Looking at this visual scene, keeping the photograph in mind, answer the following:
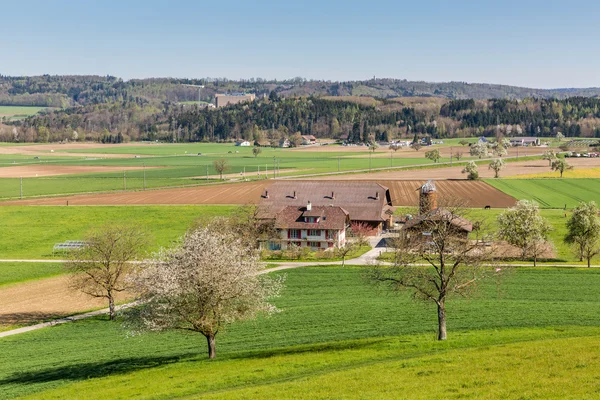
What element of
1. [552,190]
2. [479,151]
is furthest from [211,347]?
[479,151]

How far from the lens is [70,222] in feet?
306

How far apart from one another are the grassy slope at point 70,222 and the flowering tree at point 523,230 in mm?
36444

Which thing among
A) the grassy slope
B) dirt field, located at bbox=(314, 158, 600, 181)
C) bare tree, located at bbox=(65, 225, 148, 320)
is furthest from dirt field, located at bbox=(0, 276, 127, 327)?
dirt field, located at bbox=(314, 158, 600, 181)

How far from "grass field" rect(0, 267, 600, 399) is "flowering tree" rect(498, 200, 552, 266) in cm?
1368

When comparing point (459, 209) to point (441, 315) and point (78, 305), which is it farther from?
point (78, 305)

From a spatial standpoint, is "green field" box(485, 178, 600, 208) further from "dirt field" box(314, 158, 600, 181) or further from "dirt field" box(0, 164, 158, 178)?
"dirt field" box(0, 164, 158, 178)

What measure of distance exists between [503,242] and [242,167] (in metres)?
104

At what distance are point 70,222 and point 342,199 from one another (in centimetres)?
3601

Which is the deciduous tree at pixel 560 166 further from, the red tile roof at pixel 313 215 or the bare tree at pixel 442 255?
the bare tree at pixel 442 255

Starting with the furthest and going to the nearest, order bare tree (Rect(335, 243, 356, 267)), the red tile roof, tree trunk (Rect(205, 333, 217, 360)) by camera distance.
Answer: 1. the red tile roof
2. bare tree (Rect(335, 243, 356, 267))
3. tree trunk (Rect(205, 333, 217, 360))

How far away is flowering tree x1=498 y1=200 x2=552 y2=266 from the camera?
66938 mm

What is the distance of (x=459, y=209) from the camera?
1361 inches

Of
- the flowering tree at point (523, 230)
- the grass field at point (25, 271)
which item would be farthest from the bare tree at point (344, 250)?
the grass field at point (25, 271)

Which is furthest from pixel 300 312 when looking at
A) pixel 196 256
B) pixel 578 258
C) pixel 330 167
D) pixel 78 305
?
pixel 330 167
